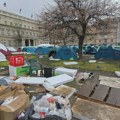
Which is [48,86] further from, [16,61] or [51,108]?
[16,61]

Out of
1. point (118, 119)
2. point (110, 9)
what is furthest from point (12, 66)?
point (110, 9)

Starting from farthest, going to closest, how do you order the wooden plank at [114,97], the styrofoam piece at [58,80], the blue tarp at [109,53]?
1. the blue tarp at [109,53]
2. the styrofoam piece at [58,80]
3. the wooden plank at [114,97]

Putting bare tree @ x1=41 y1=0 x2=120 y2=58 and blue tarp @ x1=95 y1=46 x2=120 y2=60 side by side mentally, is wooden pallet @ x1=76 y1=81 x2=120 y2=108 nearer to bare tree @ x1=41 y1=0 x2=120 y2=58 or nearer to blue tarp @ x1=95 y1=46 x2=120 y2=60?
bare tree @ x1=41 y1=0 x2=120 y2=58

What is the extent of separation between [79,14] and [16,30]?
133 feet

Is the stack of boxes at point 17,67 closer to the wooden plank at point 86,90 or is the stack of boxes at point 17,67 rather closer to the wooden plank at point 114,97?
the wooden plank at point 86,90

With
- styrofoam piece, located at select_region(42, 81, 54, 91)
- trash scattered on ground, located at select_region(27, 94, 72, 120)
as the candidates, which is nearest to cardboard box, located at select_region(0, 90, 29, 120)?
trash scattered on ground, located at select_region(27, 94, 72, 120)

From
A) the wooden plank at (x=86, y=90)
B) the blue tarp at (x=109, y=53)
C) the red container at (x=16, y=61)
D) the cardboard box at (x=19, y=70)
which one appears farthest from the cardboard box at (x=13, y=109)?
the blue tarp at (x=109, y=53)

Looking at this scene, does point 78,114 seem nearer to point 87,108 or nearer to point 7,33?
point 87,108

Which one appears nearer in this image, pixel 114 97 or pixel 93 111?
pixel 93 111

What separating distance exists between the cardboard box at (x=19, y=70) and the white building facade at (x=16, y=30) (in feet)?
116

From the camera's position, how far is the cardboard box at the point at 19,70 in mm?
6423

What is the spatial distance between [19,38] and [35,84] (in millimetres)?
44534

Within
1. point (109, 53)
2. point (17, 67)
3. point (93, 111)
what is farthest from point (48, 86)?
point (109, 53)

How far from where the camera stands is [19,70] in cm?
654
